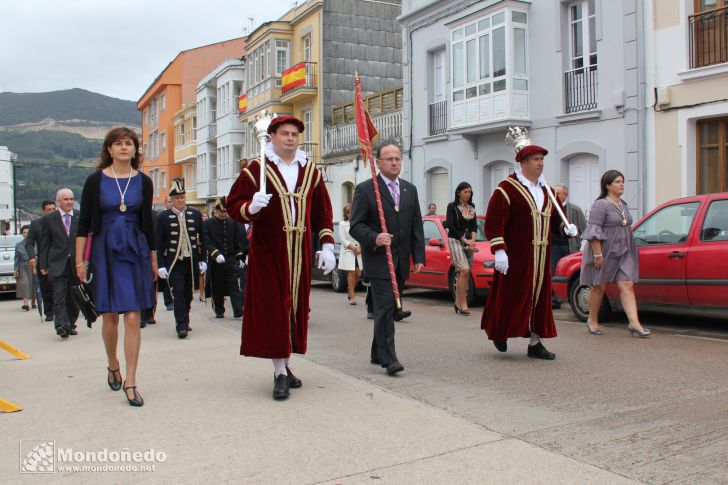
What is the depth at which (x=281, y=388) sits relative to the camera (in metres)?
5.82

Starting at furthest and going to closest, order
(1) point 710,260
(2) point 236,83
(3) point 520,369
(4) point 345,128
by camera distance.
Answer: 1. (2) point 236,83
2. (4) point 345,128
3. (1) point 710,260
4. (3) point 520,369

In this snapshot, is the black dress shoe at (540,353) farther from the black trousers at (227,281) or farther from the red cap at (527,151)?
the black trousers at (227,281)

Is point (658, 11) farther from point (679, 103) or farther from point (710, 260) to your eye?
point (710, 260)

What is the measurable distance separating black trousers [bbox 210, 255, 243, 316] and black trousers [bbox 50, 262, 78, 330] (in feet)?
7.00

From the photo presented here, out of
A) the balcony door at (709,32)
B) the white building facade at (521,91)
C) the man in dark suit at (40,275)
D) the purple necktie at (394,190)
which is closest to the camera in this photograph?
the purple necktie at (394,190)

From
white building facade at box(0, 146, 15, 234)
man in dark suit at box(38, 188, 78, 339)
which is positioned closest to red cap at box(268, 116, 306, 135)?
man in dark suit at box(38, 188, 78, 339)

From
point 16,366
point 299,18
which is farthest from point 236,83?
point 16,366

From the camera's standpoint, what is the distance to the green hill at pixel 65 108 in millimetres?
149875

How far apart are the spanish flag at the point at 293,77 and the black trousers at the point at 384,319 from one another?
27.7m

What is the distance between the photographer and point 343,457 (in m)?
4.29

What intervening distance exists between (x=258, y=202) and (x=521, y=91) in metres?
15.5

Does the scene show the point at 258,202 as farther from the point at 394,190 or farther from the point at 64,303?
the point at 64,303

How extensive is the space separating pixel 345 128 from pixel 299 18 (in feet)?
23.5

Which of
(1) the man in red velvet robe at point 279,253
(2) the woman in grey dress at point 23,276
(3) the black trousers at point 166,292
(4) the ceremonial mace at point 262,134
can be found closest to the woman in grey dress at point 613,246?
(1) the man in red velvet robe at point 279,253
